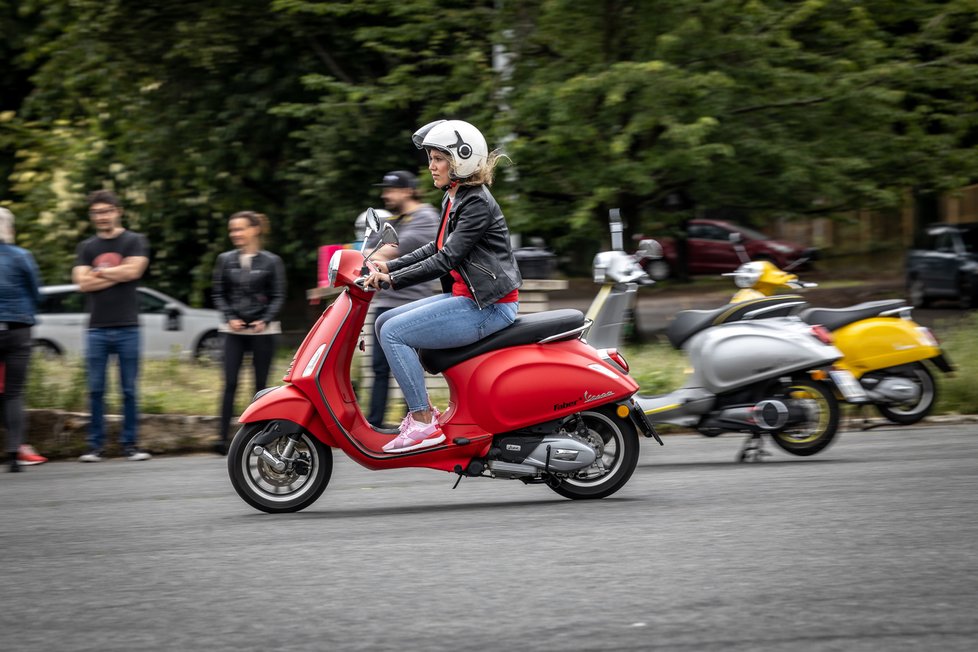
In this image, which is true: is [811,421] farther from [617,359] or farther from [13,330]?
[13,330]

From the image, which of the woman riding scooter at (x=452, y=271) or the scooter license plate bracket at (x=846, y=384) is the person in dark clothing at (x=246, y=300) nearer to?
the woman riding scooter at (x=452, y=271)

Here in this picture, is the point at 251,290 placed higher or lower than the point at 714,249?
lower

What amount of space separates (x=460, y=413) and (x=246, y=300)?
367cm

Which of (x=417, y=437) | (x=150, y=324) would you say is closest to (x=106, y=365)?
(x=417, y=437)

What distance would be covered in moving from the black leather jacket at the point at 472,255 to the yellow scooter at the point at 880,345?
3948 mm

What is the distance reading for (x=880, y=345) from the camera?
11023 mm

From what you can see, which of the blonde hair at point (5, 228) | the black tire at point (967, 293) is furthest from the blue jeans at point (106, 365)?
the black tire at point (967, 293)

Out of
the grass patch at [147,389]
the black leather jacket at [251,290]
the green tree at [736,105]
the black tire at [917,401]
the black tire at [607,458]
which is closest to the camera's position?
the black tire at [607,458]

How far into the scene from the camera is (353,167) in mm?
20797

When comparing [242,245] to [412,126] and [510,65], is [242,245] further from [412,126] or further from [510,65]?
[412,126]

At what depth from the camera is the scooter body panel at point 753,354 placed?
943 centimetres

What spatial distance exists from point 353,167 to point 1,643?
54.0 feet

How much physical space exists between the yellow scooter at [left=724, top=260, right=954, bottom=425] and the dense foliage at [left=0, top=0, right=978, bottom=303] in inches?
241

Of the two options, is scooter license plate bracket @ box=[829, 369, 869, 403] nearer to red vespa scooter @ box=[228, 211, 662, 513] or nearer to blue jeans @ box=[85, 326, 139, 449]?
red vespa scooter @ box=[228, 211, 662, 513]
